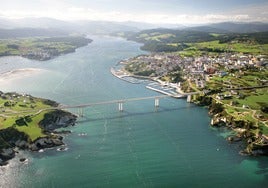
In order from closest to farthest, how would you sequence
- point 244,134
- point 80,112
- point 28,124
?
1. point 28,124
2. point 244,134
3. point 80,112

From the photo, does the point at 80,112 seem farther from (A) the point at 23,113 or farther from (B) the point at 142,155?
(B) the point at 142,155

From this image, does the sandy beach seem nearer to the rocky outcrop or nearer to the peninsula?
the peninsula

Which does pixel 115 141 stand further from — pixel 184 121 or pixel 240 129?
pixel 240 129

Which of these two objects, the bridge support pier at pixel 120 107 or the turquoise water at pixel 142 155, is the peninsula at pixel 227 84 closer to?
the turquoise water at pixel 142 155

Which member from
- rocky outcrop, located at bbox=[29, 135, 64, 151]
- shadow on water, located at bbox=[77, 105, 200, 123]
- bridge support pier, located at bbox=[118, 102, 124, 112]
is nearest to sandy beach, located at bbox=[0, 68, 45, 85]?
bridge support pier, located at bbox=[118, 102, 124, 112]

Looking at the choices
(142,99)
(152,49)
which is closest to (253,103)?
(142,99)

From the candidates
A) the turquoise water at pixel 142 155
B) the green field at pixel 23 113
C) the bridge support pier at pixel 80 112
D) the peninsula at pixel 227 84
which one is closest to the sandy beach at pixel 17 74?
the peninsula at pixel 227 84

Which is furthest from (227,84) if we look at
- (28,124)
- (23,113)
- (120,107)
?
(28,124)
